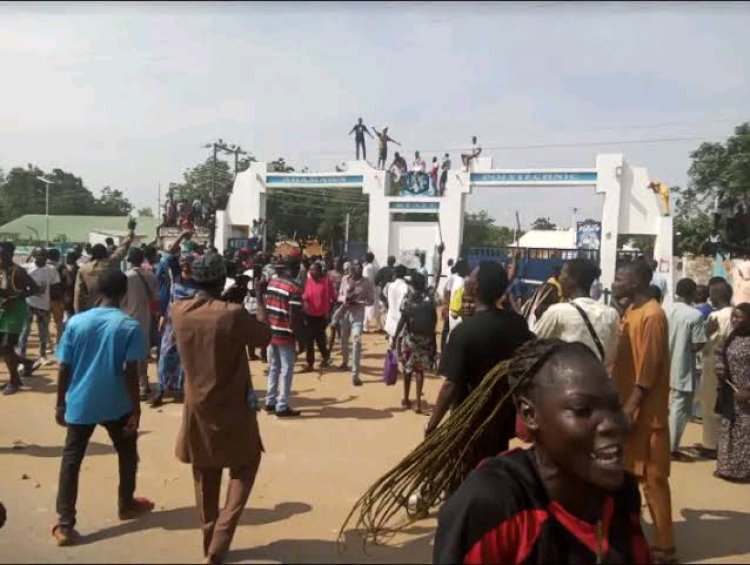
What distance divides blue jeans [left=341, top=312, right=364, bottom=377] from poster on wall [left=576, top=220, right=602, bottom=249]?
12135mm

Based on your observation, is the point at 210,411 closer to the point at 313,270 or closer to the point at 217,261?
the point at 217,261

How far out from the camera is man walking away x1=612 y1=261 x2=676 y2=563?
11.5ft

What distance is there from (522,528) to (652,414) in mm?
2524

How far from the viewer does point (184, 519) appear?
3.97 meters

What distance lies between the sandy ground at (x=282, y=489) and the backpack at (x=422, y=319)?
879mm

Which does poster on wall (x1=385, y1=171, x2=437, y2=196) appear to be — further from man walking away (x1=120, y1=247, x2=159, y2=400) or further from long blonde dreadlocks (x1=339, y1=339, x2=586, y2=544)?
long blonde dreadlocks (x1=339, y1=339, x2=586, y2=544)

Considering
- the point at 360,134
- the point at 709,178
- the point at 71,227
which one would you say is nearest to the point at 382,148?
the point at 360,134

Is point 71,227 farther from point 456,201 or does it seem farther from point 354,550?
point 354,550

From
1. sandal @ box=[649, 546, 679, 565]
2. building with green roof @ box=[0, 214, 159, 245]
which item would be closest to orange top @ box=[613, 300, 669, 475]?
sandal @ box=[649, 546, 679, 565]

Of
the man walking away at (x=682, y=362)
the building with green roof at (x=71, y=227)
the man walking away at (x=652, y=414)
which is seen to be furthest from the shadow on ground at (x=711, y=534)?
the building with green roof at (x=71, y=227)

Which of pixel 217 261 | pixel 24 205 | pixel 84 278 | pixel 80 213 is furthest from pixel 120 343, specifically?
pixel 80 213

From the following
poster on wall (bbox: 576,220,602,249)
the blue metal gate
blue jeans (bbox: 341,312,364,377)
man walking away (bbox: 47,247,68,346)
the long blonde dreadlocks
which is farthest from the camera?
poster on wall (bbox: 576,220,602,249)

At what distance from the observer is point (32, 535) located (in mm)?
3674

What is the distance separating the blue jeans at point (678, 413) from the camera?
5.30 m
